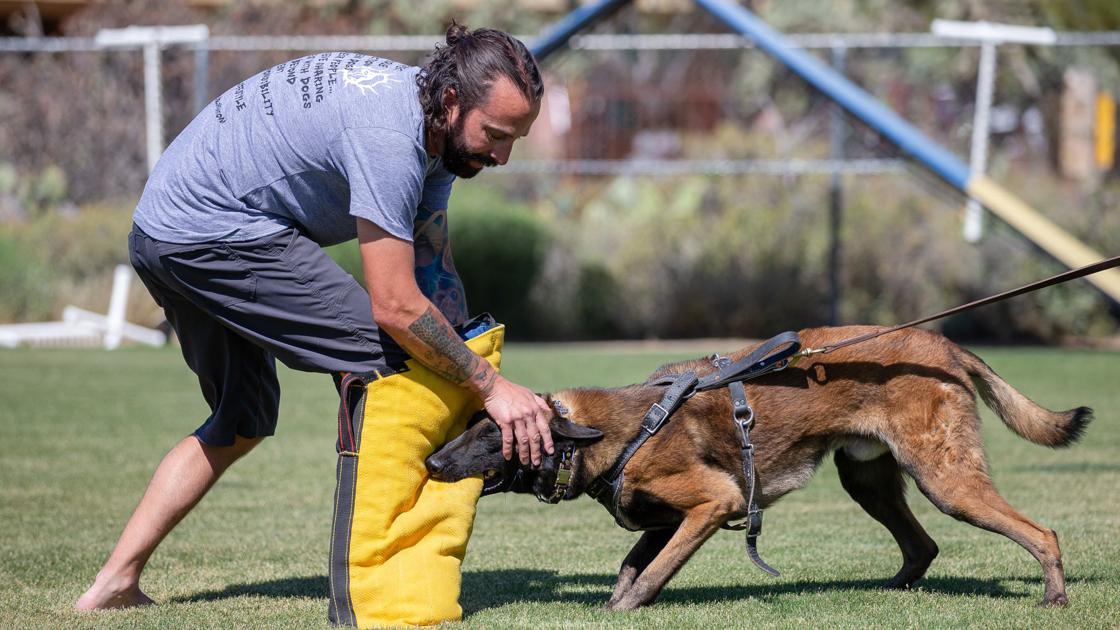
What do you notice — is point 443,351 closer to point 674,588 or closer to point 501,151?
point 501,151

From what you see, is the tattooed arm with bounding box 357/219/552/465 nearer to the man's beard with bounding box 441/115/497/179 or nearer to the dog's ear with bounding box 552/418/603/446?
the dog's ear with bounding box 552/418/603/446

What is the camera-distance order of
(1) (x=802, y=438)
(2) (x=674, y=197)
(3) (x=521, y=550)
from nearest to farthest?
1. (1) (x=802, y=438)
2. (3) (x=521, y=550)
3. (2) (x=674, y=197)

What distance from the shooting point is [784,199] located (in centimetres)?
1680

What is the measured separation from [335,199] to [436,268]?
1.84 ft

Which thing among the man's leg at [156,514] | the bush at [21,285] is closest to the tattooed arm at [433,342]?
the man's leg at [156,514]

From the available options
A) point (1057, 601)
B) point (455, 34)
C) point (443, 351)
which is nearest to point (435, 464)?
point (443, 351)

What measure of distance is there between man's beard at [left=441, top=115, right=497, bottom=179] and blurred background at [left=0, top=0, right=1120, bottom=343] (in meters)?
10.1

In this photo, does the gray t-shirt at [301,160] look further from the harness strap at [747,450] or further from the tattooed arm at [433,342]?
the harness strap at [747,450]

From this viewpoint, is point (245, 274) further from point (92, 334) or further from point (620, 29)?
point (620, 29)

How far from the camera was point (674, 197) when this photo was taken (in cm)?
1847

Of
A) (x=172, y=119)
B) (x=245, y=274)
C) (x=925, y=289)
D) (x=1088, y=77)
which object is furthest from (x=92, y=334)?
(x=1088, y=77)

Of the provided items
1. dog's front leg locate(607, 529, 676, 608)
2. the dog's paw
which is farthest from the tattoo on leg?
the dog's paw

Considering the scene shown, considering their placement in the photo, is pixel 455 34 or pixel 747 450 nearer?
Result: pixel 455 34

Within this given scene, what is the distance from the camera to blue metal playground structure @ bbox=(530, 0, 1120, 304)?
36.8 ft
